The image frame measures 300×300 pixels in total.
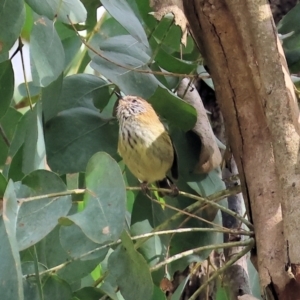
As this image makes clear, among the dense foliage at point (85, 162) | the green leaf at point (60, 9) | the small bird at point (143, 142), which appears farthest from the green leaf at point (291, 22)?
the green leaf at point (60, 9)

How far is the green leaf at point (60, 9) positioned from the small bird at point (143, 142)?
36 centimetres

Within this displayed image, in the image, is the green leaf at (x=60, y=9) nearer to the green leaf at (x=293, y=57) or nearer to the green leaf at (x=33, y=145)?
the green leaf at (x=33, y=145)

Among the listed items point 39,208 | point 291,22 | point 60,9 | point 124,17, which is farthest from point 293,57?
point 39,208

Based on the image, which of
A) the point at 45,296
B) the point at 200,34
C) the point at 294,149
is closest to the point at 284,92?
the point at 294,149

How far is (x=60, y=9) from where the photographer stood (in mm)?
764

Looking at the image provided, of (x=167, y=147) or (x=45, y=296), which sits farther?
(x=167, y=147)

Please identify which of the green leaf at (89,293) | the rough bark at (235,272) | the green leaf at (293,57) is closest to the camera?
the green leaf at (89,293)

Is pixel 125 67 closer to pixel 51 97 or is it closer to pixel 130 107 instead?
pixel 51 97

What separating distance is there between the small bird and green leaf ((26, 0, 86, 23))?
357 mm

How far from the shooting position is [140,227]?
40.8 inches

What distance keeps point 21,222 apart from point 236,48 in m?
0.42

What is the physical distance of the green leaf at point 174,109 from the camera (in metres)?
0.93

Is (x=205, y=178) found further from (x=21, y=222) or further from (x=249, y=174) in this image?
(x=21, y=222)

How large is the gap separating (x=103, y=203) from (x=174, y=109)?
345mm
